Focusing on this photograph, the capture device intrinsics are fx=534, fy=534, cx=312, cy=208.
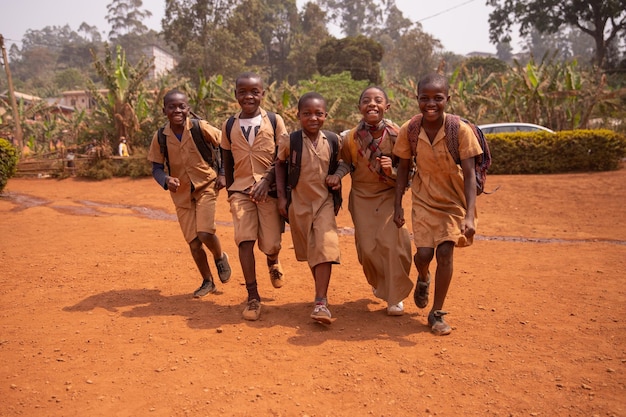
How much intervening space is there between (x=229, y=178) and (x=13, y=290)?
8.50 feet

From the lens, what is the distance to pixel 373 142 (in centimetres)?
417

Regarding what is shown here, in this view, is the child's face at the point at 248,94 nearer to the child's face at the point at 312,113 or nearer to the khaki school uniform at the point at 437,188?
the child's face at the point at 312,113

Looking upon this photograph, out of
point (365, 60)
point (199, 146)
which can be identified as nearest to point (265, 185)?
point (199, 146)

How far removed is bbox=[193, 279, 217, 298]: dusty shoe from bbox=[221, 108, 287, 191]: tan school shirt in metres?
1.13

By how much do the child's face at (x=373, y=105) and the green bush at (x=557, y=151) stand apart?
12.2 m

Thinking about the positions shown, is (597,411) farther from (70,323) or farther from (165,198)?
(165,198)

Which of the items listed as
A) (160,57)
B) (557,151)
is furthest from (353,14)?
(557,151)

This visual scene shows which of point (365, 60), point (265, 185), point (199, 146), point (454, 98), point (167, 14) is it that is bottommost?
point (265, 185)

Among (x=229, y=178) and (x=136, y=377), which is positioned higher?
(x=229, y=178)

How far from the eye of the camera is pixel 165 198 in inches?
604

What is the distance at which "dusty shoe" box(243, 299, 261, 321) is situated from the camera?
423 centimetres

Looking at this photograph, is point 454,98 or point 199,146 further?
point 454,98

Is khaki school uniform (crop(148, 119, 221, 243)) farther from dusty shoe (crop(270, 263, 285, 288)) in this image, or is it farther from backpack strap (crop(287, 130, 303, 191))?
backpack strap (crop(287, 130, 303, 191))

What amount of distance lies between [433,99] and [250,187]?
1598 mm
